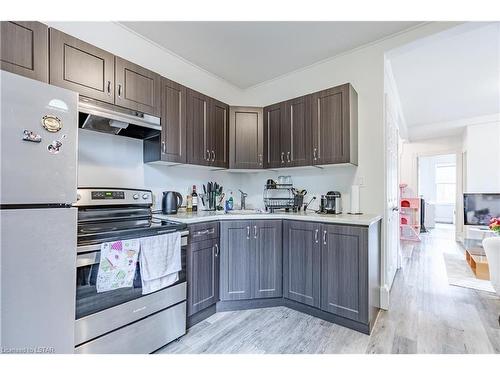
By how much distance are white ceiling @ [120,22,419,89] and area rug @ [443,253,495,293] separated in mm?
3056

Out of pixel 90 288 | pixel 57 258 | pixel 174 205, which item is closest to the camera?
pixel 57 258

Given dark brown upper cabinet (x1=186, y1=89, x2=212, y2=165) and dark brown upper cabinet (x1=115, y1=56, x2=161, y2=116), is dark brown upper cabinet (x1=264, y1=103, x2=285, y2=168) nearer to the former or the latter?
dark brown upper cabinet (x1=186, y1=89, x2=212, y2=165)

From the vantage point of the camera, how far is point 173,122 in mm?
2324

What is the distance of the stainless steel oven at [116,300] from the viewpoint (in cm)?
134

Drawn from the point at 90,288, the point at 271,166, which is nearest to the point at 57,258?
the point at 90,288

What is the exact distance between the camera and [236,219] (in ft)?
7.48

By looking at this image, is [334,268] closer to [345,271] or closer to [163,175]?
[345,271]

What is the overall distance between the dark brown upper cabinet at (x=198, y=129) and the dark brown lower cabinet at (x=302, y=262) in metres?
1.16

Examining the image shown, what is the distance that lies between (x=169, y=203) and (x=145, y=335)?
3.87ft

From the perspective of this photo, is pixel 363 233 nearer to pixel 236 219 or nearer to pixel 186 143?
pixel 236 219

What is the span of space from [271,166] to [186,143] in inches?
42.0

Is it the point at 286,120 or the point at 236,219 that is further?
the point at 286,120

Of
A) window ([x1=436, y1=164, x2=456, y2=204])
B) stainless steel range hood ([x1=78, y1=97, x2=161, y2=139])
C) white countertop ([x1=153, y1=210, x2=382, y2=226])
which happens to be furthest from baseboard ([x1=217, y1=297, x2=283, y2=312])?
window ([x1=436, y1=164, x2=456, y2=204])

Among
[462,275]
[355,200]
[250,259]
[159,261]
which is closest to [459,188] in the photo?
[462,275]
